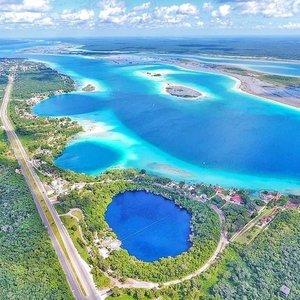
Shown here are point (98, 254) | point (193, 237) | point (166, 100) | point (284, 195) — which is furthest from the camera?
point (166, 100)

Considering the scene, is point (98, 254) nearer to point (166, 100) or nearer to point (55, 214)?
point (55, 214)

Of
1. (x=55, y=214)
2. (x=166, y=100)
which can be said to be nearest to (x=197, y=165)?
(x=55, y=214)

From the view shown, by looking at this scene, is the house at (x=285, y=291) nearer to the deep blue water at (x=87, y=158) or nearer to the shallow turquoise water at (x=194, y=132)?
the shallow turquoise water at (x=194, y=132)

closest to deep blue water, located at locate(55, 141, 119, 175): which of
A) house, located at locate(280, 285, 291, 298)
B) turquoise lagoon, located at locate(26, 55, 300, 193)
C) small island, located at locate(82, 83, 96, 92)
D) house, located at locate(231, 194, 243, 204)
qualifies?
turquoise lagoon, located at locate(26, 55, 300, 193)

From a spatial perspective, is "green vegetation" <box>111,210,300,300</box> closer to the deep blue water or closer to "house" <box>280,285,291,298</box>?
"house" <box>280,285,291,298</box>

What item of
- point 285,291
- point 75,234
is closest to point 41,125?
point 75,234

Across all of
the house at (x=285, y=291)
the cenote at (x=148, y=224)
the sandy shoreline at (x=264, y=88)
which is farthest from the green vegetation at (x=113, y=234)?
the sandy shoreline at (x=264, y=88)

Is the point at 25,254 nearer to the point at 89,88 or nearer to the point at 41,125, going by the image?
the point at 41,125
